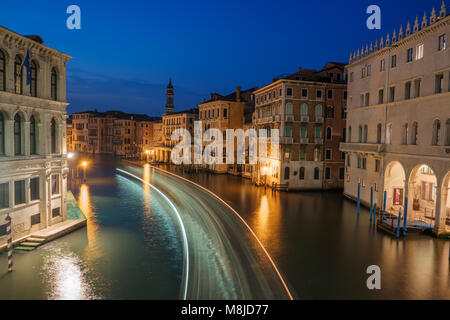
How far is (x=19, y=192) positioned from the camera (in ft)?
65.2

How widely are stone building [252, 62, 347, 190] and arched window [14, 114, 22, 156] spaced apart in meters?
30.6

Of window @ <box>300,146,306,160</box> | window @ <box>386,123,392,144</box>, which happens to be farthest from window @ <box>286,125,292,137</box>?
window @ <box>386,123,392,144</box>

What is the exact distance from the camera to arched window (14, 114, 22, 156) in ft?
64.6

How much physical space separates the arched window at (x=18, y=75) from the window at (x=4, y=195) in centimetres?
547

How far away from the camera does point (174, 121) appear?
86.9m

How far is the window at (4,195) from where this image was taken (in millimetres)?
18578

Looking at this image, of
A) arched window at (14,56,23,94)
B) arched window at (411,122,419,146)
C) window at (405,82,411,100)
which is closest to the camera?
arched window at (14,56,23,94)

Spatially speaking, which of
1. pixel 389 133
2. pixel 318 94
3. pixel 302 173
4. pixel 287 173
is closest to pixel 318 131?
pixel 318 94

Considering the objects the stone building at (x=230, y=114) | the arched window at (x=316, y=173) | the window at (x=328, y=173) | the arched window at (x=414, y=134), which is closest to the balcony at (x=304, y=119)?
the arched window at (x=316, y=173)

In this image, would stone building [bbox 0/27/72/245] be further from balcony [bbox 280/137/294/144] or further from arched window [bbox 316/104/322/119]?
arched window [bbox 316/104/322/119]

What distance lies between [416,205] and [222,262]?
70.4 feet

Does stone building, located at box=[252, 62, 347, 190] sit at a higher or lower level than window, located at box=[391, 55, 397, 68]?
lower

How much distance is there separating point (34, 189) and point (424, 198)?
31232 millimetres
